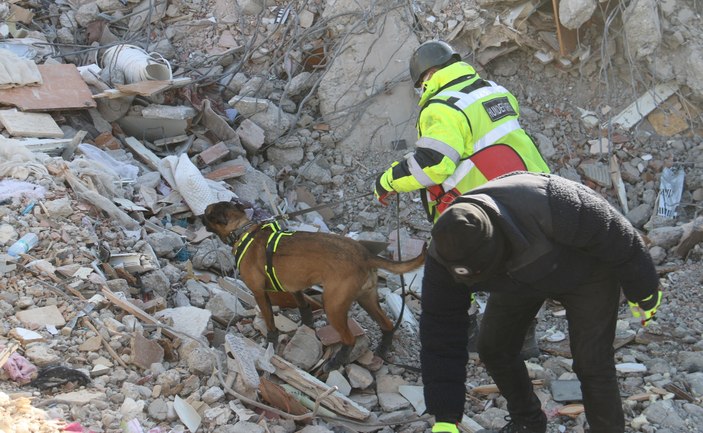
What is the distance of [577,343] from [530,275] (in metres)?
0.65

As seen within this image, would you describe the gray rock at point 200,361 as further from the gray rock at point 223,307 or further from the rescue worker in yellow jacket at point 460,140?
the rescue worker in yellow jacket at point 460,140

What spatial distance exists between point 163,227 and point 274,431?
296 centimetres

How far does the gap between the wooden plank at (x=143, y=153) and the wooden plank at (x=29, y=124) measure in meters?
0.70

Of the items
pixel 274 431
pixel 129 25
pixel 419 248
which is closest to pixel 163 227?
pixel 419 248

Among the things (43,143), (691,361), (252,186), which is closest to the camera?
(691,361)

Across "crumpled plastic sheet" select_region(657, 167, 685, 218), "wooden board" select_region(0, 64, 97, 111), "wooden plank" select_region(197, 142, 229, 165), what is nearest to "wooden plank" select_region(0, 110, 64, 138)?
"wooden board" select_region(0, 64, 97, 111)

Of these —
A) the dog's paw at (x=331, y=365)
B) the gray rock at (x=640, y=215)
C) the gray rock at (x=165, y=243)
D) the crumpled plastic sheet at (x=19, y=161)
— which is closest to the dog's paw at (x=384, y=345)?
the dog's paw at (x=331, y=365)

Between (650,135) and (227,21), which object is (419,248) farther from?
(227,21)

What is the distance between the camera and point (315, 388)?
5.30m

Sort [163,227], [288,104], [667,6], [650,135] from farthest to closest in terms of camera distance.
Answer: [288,104] < [650,135] < [667,6] < [163,227]

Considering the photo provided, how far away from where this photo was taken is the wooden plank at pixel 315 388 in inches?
202

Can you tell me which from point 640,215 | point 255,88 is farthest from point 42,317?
point 640,215

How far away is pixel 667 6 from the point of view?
782cm

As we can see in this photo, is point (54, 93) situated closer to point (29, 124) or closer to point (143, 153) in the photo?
point (29, 124)
